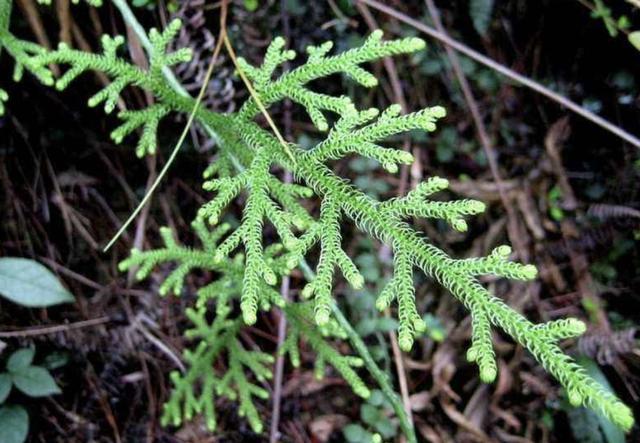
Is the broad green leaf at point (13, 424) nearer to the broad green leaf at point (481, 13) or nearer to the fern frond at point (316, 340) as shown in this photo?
the fern frond at point (316, 340)

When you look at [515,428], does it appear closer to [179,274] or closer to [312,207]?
[312,207]

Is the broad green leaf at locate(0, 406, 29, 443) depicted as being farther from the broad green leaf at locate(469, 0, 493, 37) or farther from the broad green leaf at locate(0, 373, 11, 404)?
the broad green leaf at locate(469, 0, 493, 37)

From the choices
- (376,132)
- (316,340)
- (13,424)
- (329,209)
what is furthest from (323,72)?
(13,424)

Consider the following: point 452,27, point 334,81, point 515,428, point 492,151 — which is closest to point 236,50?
point 334,81

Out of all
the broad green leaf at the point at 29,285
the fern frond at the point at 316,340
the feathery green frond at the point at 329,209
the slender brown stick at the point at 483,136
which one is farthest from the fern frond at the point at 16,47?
the slender brown stick at the point at 483,136

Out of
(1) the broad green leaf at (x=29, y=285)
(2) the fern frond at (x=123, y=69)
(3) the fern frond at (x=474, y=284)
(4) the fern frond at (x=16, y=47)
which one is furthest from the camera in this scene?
(1) the broad green leaf at (x=29, y=285)

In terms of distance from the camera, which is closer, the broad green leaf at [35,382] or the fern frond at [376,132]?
the fern frond at [376,132]

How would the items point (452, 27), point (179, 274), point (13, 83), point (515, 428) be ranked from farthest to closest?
point (452, 27) < point (515, 428) < point (13, 83) < point (179, 274)
